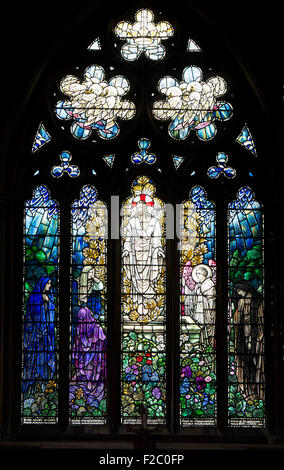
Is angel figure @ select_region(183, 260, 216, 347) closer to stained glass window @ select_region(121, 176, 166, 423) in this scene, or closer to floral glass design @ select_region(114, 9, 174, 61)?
stained glass window @ select_region(121, 176, 166, 423)

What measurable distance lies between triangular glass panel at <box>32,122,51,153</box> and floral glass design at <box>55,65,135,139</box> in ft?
0.82

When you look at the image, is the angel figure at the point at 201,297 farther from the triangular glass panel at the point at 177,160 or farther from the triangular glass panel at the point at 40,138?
the triangular glass panel at the point at 40,138

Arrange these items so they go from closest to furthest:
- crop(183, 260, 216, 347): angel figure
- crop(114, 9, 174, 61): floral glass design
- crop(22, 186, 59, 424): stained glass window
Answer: crop(22, 186, 59, 424): stained glass window, crop(183, 260, 216, 347): angel figure, crop(114, 9, 174, 61): floral glass design

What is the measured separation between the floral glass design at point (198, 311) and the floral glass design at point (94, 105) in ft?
4.19

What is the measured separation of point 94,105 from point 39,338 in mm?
2843

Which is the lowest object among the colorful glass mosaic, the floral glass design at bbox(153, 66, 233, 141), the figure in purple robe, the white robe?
the figure in purple robe

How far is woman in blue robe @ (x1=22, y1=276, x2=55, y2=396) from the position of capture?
9328mm

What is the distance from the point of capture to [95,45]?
9.84m

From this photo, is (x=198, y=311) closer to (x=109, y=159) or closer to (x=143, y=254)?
(x=143, y=254)

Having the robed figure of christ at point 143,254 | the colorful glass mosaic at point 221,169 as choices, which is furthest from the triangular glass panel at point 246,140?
the robed figure of christ at point 143,254

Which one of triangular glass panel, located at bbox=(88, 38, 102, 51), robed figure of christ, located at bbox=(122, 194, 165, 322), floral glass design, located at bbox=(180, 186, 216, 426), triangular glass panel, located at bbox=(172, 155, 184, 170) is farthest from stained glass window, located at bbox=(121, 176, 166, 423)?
triangular glass panel, located at bbox=(88, 38, 102, 51)

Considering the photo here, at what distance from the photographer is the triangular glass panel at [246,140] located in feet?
31.8
